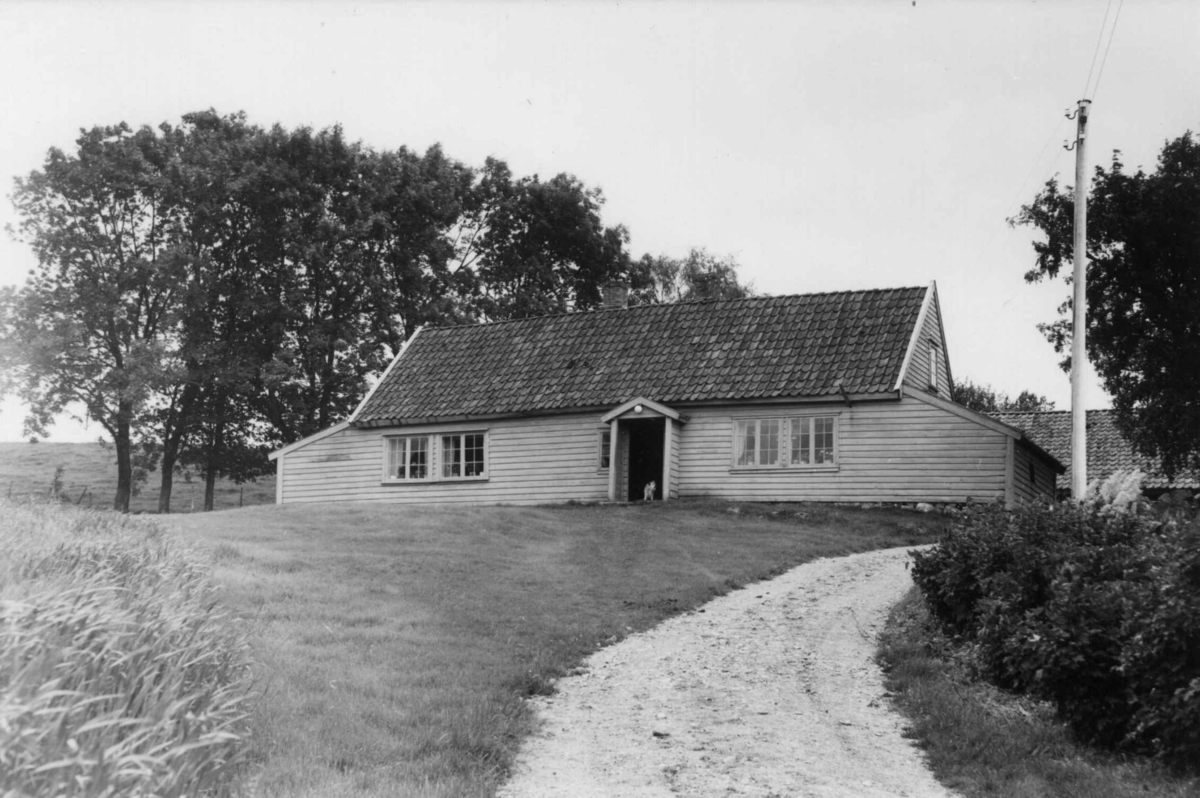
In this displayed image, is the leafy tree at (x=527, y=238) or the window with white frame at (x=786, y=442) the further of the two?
the leafy tree at (x=527, y=238)

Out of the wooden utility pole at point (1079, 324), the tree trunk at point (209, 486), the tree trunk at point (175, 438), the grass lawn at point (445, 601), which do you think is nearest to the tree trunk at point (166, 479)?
the tree trunk at point (175, 438)

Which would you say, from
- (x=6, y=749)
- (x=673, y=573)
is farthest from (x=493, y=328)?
(x=6, y=749)

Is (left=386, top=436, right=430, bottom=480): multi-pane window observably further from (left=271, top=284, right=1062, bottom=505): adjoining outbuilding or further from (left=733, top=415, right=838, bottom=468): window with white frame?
(left=733, top=415, right=838, bottom=468): window with white frame

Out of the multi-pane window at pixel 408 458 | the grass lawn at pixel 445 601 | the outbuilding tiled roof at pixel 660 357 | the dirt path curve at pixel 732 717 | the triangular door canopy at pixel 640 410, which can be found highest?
the outbuilding tiled roof at pixel 660 357

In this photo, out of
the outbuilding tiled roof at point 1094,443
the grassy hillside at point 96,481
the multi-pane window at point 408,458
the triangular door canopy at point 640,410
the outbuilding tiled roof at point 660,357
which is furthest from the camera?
the grassy hillside at point 96,481

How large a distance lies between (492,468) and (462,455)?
1061mm

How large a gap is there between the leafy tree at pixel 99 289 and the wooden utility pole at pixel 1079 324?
29.2 m

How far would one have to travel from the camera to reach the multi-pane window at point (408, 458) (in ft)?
105

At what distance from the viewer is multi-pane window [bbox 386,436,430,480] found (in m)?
32.2

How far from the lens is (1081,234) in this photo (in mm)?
19984

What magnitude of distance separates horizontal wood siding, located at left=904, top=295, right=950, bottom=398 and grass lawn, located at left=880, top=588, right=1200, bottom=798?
1781 centimetres

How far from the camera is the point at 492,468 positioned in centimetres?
3108

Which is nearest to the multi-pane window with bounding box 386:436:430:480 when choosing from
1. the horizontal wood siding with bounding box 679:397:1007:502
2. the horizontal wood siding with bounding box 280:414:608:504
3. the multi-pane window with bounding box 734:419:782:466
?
the horizontal wood siding with bounding box 280:414:608:504

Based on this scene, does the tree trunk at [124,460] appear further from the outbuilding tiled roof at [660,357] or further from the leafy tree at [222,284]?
the outbuilding tiled roof at [660,357]
